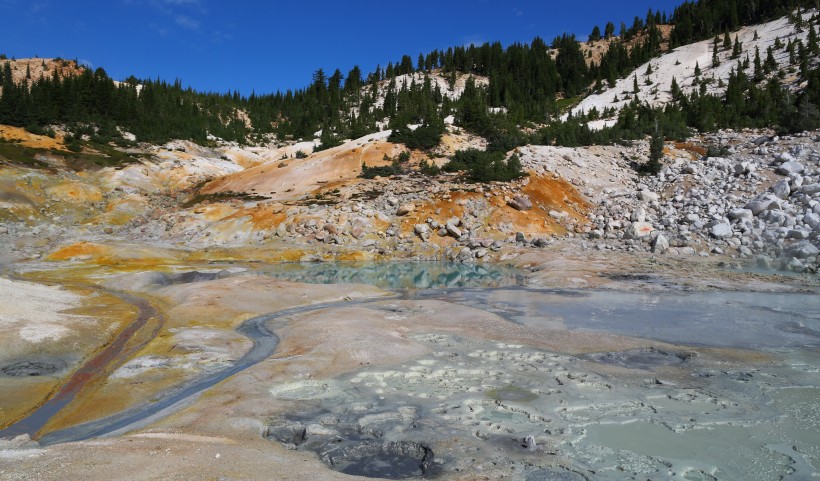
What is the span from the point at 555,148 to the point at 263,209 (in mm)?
33161

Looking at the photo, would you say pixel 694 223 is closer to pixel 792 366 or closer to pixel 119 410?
pixel 792 366

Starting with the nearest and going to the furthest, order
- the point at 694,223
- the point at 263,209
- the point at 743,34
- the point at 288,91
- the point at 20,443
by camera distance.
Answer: the point at 20,443 < the point at 694,223 < the point at 263,209 < the point at 743,34 < the point at 288,91

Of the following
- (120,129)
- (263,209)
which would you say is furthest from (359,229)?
(120,129)

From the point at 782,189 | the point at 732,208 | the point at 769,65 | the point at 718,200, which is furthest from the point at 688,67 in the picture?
the point at 732,208

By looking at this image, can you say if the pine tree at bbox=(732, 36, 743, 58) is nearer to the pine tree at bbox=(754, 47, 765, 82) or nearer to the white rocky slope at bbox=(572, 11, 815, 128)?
the white rocky slope at bbox=(572, 11, 815, 128)

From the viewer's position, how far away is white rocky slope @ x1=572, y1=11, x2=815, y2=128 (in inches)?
3583

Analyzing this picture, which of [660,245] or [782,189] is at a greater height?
[782,189]

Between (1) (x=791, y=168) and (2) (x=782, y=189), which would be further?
(1) (x=791, y=168)

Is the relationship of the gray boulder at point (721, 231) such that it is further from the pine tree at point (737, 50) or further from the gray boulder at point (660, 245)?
the pine tree at point (737, 50)

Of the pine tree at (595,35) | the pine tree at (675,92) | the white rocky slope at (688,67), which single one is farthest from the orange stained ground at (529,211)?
the pine tree at (595,35)

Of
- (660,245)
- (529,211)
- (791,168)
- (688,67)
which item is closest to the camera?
(660,245)

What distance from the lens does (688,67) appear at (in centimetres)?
10244

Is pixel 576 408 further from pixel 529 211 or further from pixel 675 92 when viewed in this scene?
pixel 675 92

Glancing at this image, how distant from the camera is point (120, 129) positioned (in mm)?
83188
